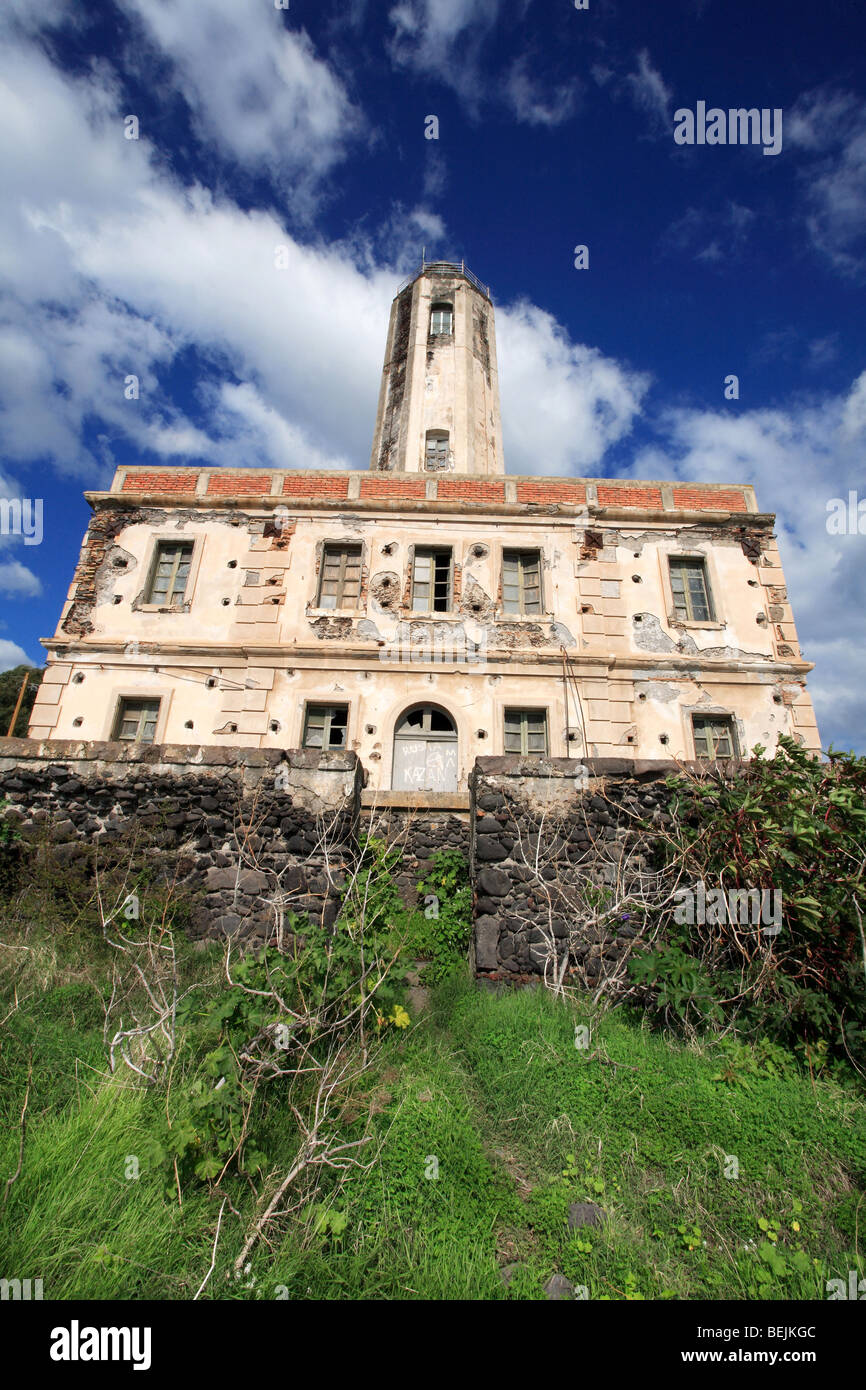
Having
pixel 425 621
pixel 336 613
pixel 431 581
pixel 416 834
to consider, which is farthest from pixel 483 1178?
pixel 431 581

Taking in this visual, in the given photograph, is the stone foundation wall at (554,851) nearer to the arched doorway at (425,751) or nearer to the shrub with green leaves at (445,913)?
the shrub with green leaves at (445,913)

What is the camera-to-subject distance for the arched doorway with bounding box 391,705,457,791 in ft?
36.8

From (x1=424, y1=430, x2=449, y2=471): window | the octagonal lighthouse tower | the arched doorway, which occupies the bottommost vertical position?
the arched doorway

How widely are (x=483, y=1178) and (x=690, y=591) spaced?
39.9ft

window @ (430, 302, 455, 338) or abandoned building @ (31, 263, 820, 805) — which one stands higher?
window @ (430, 302, 455, 338)

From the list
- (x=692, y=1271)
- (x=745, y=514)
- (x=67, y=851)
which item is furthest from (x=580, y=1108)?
(x=745, y=514)

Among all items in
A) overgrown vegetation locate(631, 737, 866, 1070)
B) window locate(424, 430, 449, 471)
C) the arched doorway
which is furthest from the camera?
window locate(424, 430, 449, 471)

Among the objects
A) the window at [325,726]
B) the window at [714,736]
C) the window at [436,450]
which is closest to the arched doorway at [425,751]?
the window at [325,726]

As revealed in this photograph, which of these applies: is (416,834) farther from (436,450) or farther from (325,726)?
Answer: (436,450)

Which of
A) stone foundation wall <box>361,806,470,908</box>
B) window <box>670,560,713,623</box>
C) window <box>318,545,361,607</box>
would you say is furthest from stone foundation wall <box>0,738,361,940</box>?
window <box>670,560,713,623</box>

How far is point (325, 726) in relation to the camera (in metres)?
11.7

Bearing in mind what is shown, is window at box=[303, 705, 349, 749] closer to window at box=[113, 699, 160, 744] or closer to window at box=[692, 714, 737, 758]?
window at box=[113, 699, 160, 744]

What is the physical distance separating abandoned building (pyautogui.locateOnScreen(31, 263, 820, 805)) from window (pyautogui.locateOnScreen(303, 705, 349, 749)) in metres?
0.04

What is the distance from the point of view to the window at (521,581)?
1269 centimetres
